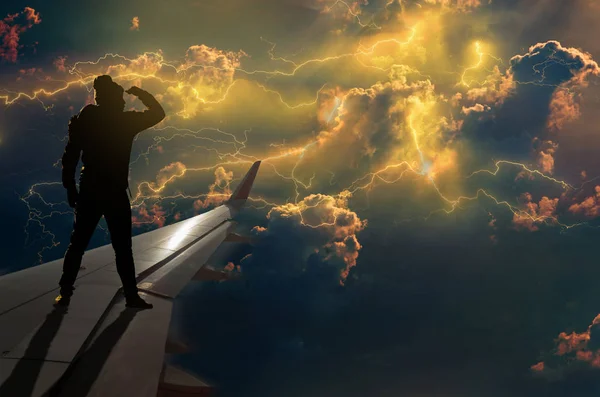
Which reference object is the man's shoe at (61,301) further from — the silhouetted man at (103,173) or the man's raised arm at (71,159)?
the man's raised arm at (71,159)

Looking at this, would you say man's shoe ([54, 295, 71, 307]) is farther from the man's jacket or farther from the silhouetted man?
the man's jacket

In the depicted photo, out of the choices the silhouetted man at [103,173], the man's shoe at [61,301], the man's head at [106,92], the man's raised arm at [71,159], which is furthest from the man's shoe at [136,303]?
the man's head at [106,92]

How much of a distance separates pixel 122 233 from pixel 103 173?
635 mm

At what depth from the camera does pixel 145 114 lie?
3521 millimetres

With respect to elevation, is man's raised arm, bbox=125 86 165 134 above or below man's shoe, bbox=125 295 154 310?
above

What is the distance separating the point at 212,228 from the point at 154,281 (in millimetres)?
3052

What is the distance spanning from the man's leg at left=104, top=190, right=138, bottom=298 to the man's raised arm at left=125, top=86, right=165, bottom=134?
696 mm

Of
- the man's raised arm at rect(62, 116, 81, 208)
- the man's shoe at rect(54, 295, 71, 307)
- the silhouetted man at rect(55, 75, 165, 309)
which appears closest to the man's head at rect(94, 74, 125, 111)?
the silhouetted man at rect(55, 75, 165, 309)

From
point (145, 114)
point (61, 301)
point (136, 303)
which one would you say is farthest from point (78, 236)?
point (145, 114)

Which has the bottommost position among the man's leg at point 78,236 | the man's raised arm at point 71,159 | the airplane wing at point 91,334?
the airplane wing at point 91,334

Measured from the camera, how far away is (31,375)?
84.4 inches

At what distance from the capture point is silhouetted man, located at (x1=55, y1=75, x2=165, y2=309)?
328 centimetres

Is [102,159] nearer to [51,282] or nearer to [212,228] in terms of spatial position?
[51,282]

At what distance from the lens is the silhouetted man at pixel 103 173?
3.28 meters
